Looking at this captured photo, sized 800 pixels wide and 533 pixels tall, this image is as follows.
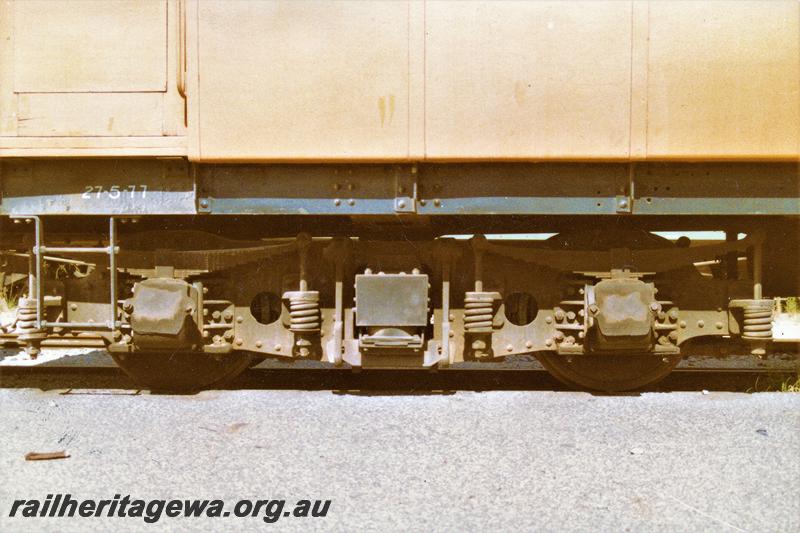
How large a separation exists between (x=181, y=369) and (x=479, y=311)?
7.92ft

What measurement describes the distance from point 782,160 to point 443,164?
2275 mm

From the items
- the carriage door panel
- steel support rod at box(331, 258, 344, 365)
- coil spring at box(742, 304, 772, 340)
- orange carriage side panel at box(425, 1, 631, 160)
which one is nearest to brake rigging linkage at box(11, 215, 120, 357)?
the carriage door panel

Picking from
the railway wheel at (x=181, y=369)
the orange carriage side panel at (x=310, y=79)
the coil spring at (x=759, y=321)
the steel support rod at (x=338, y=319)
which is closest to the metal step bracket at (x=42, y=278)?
the railway wheel at (x=181, y=369)

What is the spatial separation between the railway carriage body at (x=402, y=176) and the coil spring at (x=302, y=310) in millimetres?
23

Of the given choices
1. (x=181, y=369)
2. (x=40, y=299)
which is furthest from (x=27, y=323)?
(x=181, y=369)

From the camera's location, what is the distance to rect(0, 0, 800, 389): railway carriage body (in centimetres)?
448

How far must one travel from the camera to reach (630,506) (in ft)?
9.96

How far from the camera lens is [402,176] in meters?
4.65

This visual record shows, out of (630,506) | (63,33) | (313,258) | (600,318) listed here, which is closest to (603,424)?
(600,318)

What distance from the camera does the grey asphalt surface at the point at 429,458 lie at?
2.95 metres

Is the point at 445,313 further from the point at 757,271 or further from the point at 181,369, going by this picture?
the point at 757,271

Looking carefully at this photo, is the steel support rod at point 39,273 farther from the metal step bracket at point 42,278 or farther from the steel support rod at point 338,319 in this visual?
the steel support rod at point 338,319

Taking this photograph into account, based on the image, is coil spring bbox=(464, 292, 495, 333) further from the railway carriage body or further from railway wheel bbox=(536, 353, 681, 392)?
railway wheel bbox=(536, 353, 681, 392)

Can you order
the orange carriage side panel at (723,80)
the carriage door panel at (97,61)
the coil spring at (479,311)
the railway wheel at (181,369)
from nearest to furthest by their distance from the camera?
the orange carriage side panel at (723,80) → the carriage door panel at (97,61) → the coil spring at (479,311) → the railway wheel at (181,369)
